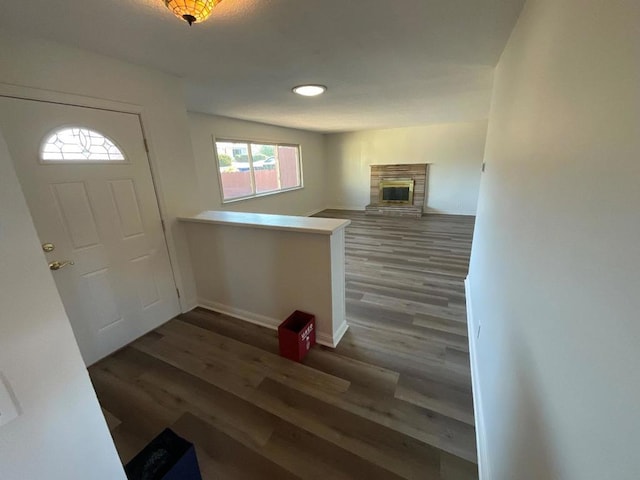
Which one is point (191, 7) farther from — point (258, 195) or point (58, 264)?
point (258, 195)

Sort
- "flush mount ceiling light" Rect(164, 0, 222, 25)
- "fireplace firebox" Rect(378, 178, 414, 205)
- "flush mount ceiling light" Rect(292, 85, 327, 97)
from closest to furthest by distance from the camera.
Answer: "flush mount ceiling light" Rect(164, 0, 222, 25) → "flush mount ceiling light" Rect(292, 85, 327, 97) → "fireplace firebox" Rect(378, 178, 414, 205)

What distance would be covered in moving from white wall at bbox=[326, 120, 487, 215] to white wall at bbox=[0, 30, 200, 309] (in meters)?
5.48

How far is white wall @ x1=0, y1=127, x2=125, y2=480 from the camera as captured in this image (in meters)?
0.53

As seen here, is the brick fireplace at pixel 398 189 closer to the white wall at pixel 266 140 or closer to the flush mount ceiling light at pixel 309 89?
the white wall at pixel 266 140

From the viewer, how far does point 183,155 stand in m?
2.52

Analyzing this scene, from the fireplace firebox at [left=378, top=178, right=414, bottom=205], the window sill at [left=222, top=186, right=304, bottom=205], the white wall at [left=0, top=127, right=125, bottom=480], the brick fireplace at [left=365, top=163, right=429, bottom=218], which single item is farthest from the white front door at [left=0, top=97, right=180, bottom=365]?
the fireplace firebox at [left=378, top=178, right=414, bottom=205]

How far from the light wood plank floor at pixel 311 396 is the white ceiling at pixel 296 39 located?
2.26 metres

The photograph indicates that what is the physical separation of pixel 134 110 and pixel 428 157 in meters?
6.27

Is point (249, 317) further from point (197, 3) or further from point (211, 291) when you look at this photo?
point (197, 3)

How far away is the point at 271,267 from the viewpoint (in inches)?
89.2

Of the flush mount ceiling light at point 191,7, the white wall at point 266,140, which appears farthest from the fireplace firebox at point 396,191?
the flush mount ceiling light at point 191,7

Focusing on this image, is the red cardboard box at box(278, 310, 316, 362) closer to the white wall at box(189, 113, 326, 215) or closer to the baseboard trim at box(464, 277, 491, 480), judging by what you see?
the baseboard trim at box(464, 277, 491, 480)

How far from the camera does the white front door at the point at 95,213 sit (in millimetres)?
1663

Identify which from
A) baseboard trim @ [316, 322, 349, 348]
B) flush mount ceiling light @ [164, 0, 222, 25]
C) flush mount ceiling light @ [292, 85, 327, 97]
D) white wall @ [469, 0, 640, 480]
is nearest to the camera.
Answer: white wall @ [469, 0, 640, 480]
